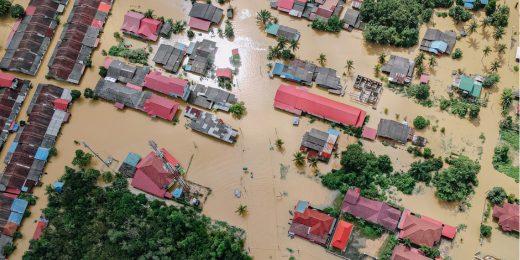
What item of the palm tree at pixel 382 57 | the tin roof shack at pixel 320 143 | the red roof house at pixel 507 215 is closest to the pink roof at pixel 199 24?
the tin roof shack at pixel 320 143

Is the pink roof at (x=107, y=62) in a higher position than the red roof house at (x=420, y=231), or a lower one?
higher

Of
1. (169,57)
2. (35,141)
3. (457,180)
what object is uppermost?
(169,57)

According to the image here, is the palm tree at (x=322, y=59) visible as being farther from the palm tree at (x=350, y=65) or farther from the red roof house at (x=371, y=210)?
the red roof house at (x=371, y=210)

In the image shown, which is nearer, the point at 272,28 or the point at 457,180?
the point at 457,180

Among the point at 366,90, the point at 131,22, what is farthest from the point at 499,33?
the point at 131,22

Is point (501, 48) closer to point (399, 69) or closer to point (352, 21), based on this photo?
point (399, 69)

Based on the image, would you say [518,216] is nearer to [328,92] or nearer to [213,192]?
[328,92]
